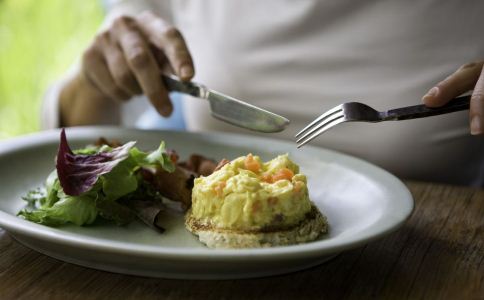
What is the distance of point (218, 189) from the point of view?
4.44ft

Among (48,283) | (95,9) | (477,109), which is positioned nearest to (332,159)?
(477,109)

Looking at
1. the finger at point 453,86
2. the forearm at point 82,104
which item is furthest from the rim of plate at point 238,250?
the forearm at point 82,104

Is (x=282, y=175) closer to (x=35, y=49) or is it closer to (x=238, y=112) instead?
(x=238, y=112)

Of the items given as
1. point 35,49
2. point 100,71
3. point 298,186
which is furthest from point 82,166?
point 35,49

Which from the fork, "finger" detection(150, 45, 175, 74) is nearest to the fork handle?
the fork

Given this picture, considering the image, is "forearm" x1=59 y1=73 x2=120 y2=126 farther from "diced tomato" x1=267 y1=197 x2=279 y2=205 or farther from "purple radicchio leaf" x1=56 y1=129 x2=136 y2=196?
"diced tomato" x1=267 y1=197 x2=279 y2=205

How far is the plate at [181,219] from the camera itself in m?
1.10

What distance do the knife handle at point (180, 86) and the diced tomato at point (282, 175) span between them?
520 mm

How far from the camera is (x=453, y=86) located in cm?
144

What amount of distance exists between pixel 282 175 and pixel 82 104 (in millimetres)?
1269

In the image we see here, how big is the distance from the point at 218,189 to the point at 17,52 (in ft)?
10.6

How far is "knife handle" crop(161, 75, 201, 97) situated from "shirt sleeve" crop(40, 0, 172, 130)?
478 mm

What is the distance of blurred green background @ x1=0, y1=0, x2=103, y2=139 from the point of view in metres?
4.17

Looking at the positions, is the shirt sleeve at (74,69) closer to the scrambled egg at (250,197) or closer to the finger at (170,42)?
the finger at (170,42)
